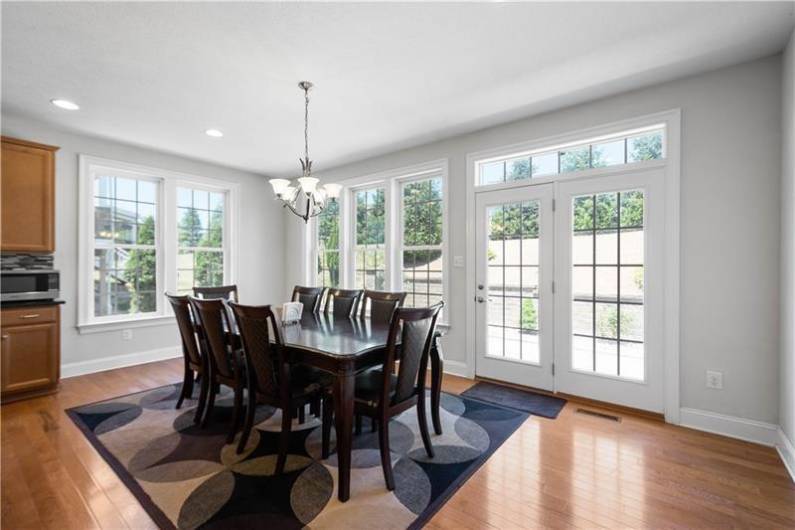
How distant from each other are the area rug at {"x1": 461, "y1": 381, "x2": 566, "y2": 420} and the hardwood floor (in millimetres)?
231

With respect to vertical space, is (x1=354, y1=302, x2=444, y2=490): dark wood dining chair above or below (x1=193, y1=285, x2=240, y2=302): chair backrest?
below

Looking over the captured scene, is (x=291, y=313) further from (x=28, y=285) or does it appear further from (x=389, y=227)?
(x=28, y=285)

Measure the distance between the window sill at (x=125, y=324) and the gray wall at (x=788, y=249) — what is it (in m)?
5.97

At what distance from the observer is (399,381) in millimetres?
2178

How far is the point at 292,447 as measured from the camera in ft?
8.05

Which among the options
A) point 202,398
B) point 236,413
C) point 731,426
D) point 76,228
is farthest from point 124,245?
point 731,426

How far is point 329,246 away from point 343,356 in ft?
12.2

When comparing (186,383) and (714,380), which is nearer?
(714,380)

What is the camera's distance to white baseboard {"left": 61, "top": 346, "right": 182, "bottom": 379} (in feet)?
13.1

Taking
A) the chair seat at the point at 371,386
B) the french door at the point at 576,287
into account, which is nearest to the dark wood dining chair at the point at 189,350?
the chair seat at the point at 371,386

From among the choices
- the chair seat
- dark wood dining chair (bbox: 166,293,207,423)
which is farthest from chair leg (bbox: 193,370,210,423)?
the chair seat

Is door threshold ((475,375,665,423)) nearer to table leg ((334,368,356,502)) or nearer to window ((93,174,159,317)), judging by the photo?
table leg ((334,368,356,502))

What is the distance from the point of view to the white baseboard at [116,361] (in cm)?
398

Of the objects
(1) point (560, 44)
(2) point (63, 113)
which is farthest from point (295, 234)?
(1) point (560, 44)
